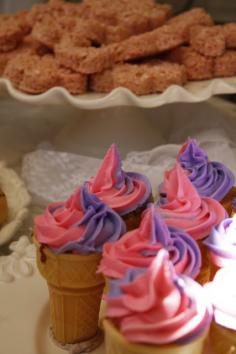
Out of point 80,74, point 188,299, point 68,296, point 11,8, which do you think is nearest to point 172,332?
point 188,299

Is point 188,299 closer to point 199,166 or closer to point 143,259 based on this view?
point 143,259

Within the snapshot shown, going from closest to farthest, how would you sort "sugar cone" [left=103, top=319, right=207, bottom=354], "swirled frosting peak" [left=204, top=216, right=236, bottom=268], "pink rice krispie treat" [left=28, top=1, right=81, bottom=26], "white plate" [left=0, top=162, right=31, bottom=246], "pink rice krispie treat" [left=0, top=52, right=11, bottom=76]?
"sugar cone" [left=103, top=319, right=207, bottom=354] < "swirled frosting peak" [left=204, top=216, right=236, bottom=268] < "white plate" [left=0, top=162, right=31, bottom=246] < "pink rice krispie treat" [left=0, top=52, right=11, bottom=76] < "pink rice krispie treat" [left=28, top=1, right=81, bottom=26]

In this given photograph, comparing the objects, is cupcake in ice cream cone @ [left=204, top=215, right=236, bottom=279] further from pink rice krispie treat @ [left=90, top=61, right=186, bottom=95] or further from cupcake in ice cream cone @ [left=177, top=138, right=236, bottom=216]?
pink rice krispie treat @ [left=90, top=61, right=186, bottom=95]

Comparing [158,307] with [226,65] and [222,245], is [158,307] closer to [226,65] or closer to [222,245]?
[222,245]

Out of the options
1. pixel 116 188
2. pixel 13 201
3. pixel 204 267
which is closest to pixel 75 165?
pixel 13 201

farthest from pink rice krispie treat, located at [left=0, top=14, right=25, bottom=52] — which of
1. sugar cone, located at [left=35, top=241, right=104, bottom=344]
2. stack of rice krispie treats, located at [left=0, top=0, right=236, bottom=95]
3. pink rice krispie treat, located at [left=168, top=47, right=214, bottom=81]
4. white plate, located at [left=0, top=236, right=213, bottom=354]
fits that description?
sugar cone, located at [left=35, top=241, right=104, bottom=344]

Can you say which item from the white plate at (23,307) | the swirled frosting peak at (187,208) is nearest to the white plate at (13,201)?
the white plate at (23,307)

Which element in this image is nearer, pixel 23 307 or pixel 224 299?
pixel 224 299
